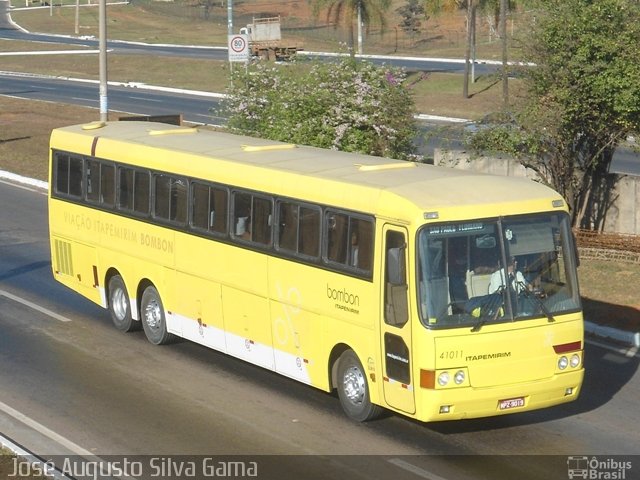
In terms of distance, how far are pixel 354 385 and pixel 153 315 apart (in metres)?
4.79

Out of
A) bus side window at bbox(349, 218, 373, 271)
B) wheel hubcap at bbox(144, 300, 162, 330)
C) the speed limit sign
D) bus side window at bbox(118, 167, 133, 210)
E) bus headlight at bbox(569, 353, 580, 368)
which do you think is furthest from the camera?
the speed limit sign

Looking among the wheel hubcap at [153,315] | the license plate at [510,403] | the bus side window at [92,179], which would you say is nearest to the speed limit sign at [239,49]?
the bus side window at [92,179]

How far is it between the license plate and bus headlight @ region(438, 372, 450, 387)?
617mm

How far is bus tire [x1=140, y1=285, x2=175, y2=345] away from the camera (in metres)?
16.8

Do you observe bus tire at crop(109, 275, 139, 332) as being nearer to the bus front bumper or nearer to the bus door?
the bus door

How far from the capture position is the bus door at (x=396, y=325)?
12.0m

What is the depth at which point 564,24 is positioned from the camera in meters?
22.0

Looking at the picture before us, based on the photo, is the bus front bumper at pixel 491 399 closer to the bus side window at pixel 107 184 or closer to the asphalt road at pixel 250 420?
the asphalt road at pixel 250 420

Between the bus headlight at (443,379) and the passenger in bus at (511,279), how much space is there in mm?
966

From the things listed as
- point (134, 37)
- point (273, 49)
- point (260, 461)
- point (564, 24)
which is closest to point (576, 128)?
point (564, 24)

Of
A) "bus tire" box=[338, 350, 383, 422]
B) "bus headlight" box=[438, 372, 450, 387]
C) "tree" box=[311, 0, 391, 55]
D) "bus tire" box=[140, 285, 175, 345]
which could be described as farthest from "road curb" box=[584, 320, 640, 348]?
"tree" box=[311, 0, 391, 55]

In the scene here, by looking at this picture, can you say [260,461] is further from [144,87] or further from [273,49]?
[273,49]

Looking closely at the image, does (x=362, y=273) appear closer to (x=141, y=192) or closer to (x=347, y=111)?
(x=141, y=192)

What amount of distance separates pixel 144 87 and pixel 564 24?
42.5 metres
